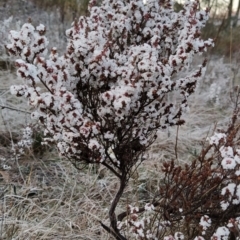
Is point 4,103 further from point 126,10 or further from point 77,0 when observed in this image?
point 77,0

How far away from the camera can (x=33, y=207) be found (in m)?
3.02

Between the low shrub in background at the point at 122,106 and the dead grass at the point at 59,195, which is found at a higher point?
the low shrub in background at the point at 122,106

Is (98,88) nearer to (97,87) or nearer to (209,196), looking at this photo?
(97,87)

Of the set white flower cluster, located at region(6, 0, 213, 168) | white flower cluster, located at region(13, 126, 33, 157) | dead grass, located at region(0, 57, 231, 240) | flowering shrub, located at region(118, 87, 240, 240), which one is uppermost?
white flower cluster, located at region(6, 0, 213, 168)

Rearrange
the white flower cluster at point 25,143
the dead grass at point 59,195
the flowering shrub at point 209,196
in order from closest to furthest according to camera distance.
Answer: the flowering shrub at point 209,196 < the dead grass at point 59,195 < the white flower cluster at point 25,143

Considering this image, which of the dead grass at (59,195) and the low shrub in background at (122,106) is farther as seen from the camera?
the dead grass at (59,195)

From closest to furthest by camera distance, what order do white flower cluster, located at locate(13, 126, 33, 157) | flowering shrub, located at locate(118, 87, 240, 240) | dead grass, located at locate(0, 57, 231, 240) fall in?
flowering shrub, located at locate(118, 87, 240, 240) → dead grass, located at locate(0, 57, 231, 240) → white flower cluster, located at locate(13, 126, 33, 157)

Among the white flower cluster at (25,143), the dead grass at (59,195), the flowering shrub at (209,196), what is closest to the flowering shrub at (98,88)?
the flowering shrub at (209,196)

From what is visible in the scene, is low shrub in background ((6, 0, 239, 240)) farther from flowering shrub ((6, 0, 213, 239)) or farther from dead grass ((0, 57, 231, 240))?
dead grass ((0, 57, 231, 240))

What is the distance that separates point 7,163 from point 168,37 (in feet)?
5.52

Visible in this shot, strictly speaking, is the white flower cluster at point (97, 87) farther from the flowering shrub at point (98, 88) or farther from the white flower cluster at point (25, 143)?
the white flower cluster at point (25, 143)

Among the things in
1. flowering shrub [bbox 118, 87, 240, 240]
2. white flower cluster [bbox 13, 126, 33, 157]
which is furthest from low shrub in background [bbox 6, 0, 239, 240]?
white flower cluster [bbox 13, 126, 33, 157]

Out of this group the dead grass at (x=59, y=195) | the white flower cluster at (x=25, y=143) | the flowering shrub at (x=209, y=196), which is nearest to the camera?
the flowering shrub at (x=209, y=196)

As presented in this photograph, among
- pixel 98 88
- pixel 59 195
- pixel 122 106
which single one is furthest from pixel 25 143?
pixel 122 106
